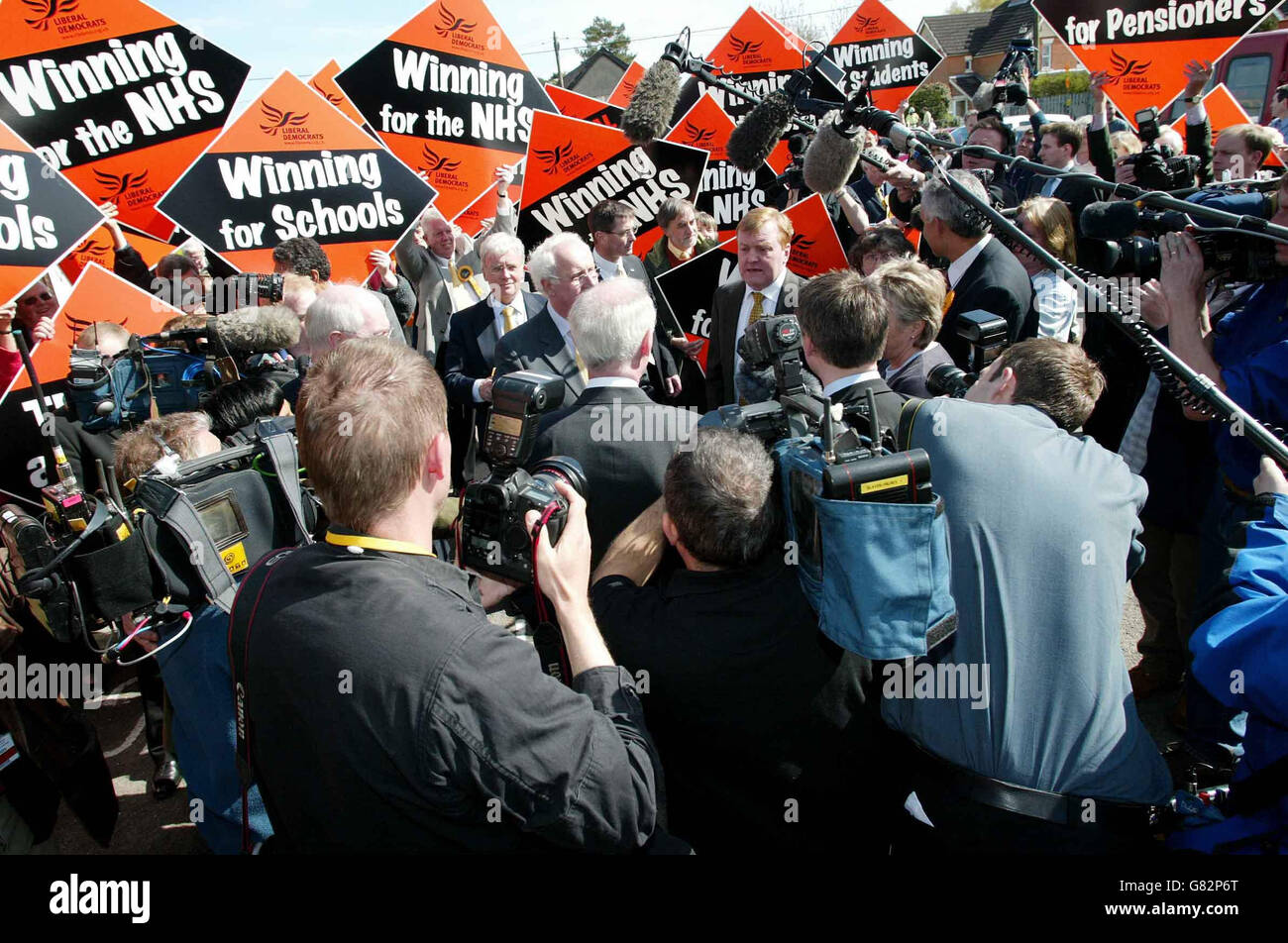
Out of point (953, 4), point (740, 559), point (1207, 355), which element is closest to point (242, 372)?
point (740, 559)

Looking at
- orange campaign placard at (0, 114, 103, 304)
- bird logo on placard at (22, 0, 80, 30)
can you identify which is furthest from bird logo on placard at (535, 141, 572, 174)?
bird logo on placard at (22, 0, 80, 30)

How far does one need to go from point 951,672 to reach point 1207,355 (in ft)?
6.01

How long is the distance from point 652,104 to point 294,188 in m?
2.22

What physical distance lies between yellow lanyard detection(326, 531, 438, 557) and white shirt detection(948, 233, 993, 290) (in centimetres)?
344

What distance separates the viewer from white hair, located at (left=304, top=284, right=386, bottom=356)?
3535 millimetres

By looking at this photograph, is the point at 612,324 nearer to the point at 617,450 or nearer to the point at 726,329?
the point at 617,450

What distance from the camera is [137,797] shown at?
351 cm

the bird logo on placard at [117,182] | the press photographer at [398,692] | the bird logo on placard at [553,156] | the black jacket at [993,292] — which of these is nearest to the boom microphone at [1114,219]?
the black jacket at [993,292]

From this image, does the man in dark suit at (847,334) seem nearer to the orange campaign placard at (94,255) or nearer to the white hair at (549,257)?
the white hair at (549,257)

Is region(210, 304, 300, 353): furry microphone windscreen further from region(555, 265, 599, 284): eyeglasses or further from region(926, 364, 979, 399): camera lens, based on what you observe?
region(926, 364, 979, 399): camera lens

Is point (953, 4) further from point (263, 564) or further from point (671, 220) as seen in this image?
point (263, 564)

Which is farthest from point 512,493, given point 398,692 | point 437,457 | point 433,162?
point 433,162

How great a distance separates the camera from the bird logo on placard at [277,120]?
478 cm
